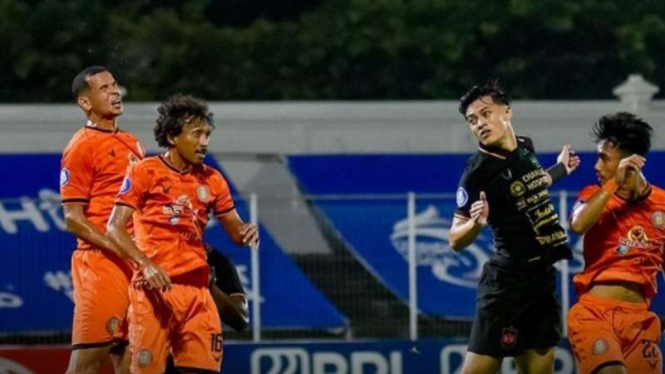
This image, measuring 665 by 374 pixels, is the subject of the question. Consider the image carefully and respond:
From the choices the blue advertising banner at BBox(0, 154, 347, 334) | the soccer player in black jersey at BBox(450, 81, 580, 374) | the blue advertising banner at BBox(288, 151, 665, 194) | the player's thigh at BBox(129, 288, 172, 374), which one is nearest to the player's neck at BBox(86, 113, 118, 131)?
the player's thigh at BBox(129, 288, 172, 374)

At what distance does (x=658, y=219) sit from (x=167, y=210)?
254 cm

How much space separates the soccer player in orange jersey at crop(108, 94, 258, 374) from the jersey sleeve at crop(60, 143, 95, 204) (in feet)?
2.08

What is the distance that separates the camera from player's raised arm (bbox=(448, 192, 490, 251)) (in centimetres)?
882

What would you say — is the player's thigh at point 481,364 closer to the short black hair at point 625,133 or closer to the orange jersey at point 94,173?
the short black hair at point 625,133

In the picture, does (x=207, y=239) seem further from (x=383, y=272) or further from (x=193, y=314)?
(x=193, y=314)

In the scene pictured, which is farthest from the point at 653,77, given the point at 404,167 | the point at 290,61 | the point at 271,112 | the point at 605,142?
the point at 605,142

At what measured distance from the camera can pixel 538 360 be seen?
939 centimetres

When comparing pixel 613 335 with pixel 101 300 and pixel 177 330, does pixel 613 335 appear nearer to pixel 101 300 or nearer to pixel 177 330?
pixel 177 330

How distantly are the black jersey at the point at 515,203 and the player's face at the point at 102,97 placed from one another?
2037mm

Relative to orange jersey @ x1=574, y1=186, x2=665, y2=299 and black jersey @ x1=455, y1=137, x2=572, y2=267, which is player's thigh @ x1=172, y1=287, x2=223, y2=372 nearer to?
black jersey @ x1=455, y1=137, x2=572, y2=267

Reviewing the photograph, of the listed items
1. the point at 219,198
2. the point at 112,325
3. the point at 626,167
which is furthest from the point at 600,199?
the point at 112,325

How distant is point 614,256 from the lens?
9.60 meters

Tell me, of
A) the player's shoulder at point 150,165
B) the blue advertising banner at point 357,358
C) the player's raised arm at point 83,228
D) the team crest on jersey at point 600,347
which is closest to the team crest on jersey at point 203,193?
the player's shoulder at point 150,165

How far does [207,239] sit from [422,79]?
13743 mm
